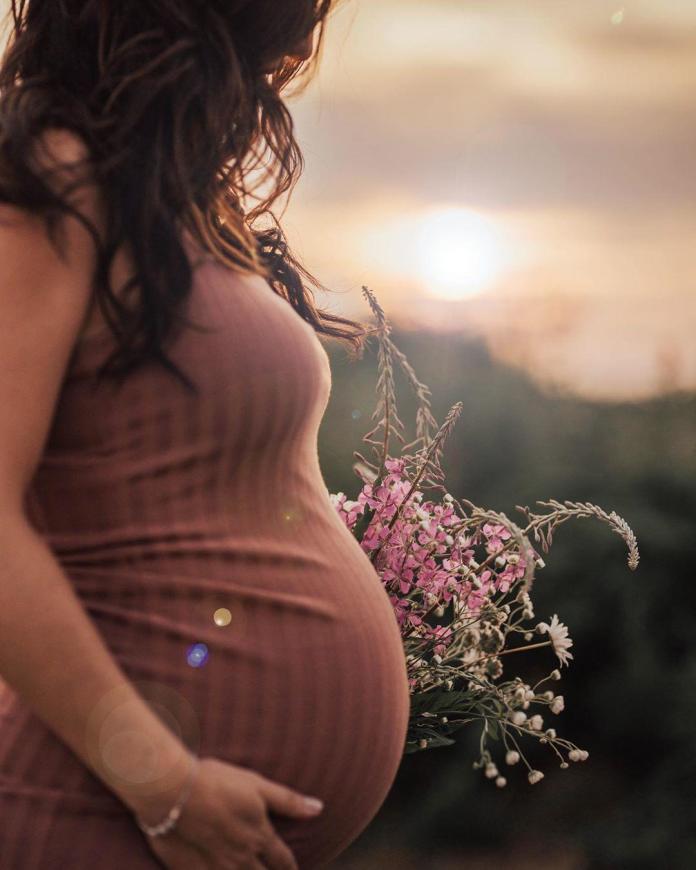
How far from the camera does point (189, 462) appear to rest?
1100mm

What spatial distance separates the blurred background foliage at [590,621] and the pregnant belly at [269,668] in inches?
88.0

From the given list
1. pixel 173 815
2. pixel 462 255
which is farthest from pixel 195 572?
pixel 462 255

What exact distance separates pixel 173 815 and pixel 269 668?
195 mm

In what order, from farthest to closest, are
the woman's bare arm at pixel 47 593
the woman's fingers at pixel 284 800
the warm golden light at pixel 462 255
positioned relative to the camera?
the warm golden light at pixel 462 255
the woman's fingers at pixel 284 800
the woman's bare arm at pixel 47 593

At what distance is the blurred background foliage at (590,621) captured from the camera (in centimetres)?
359

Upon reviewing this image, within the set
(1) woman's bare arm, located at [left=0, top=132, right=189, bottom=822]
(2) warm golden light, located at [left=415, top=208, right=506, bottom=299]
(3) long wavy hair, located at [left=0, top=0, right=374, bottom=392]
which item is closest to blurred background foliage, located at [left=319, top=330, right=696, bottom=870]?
(2) warm golden light, located at [left=415, top=208, right=506, bottom=299]

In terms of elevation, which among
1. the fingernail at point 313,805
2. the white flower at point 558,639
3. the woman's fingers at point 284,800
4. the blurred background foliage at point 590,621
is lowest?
the blurred background foliage at point 590,621

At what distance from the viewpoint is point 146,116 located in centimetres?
113

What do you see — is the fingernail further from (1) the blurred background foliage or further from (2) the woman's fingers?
(1) the blurred background foliage

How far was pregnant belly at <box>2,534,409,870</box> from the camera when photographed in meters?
1.07

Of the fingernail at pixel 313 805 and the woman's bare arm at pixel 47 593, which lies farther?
the fingernail at pixel 313 805

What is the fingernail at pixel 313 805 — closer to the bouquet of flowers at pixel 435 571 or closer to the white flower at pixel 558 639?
the bouquet of flowers at pixel 435 571

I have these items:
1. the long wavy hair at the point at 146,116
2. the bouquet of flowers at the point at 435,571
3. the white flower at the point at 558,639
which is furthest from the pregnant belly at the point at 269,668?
the white flower at the point at 558,639

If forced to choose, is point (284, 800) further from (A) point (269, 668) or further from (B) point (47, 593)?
(B) point (47, 593)
